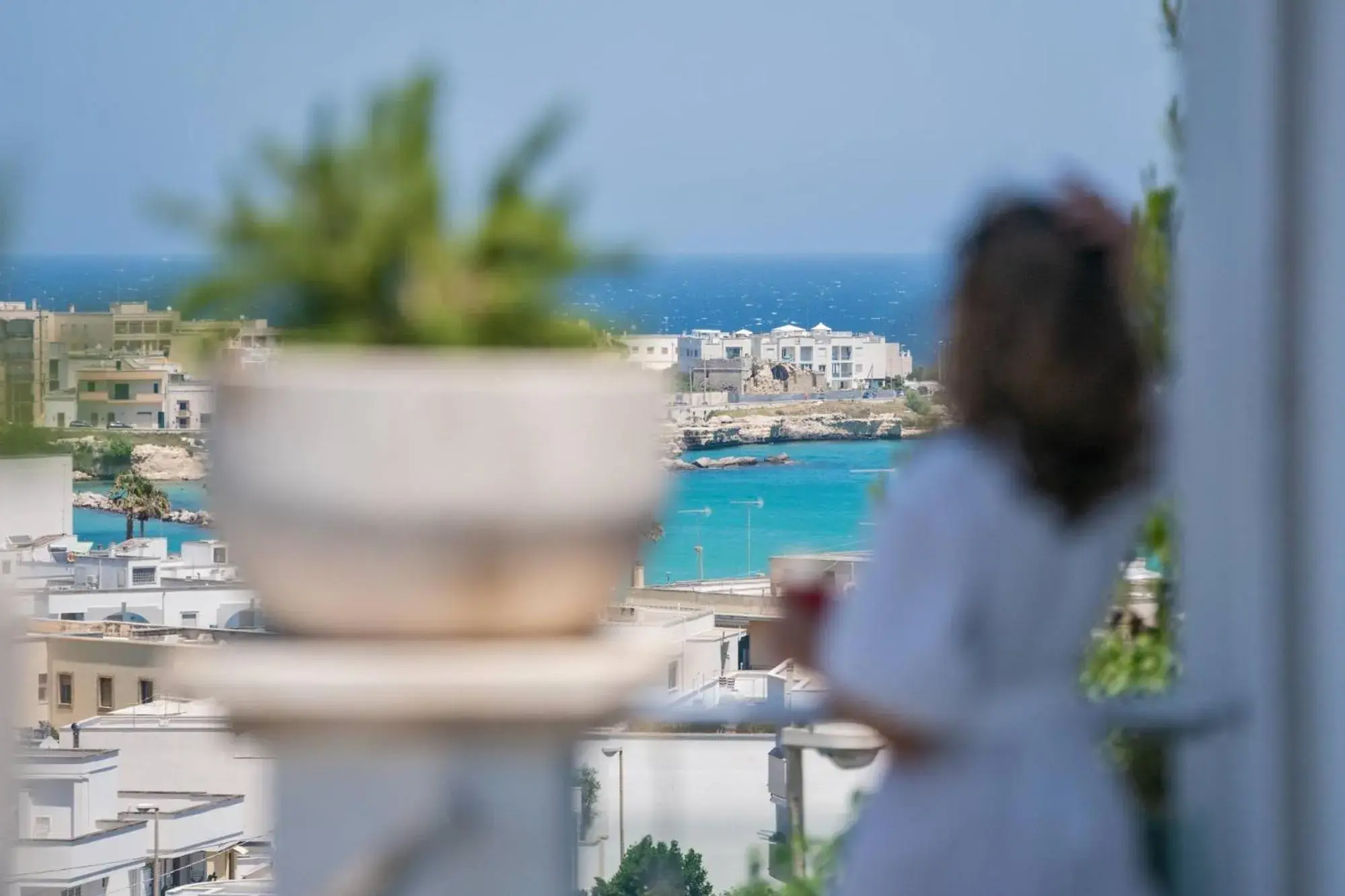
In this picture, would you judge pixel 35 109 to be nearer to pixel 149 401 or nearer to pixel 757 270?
pixel 149 401

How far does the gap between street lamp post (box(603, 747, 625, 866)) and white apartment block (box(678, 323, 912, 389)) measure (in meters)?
14.5

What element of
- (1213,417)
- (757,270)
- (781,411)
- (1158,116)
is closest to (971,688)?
(1213,417)

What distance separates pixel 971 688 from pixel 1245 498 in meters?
0.65

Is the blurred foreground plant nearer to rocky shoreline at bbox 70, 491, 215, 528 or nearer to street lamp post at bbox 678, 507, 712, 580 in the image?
street lamp post at bbox 678, 507, 712, 580

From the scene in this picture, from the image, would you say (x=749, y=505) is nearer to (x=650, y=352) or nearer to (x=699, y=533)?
(x=650, y=352)

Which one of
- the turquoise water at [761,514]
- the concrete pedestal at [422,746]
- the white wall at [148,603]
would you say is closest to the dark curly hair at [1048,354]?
the concrete pedestal at [422,746]

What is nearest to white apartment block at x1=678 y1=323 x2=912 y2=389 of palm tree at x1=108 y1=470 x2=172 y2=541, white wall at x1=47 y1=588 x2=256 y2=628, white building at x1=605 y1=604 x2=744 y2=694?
palm tree at x1=108 y1=470 x2=172 y2=541

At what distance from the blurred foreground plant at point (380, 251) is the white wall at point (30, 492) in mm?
133

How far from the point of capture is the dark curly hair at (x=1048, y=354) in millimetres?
1285

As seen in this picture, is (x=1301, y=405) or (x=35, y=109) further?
(x=1301, y=405)

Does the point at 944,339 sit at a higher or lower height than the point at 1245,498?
higher

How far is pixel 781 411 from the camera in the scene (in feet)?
87.0

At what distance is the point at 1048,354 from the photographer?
128cm

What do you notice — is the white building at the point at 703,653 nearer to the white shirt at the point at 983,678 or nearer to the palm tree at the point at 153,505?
the white shirt at the point at 983,678
